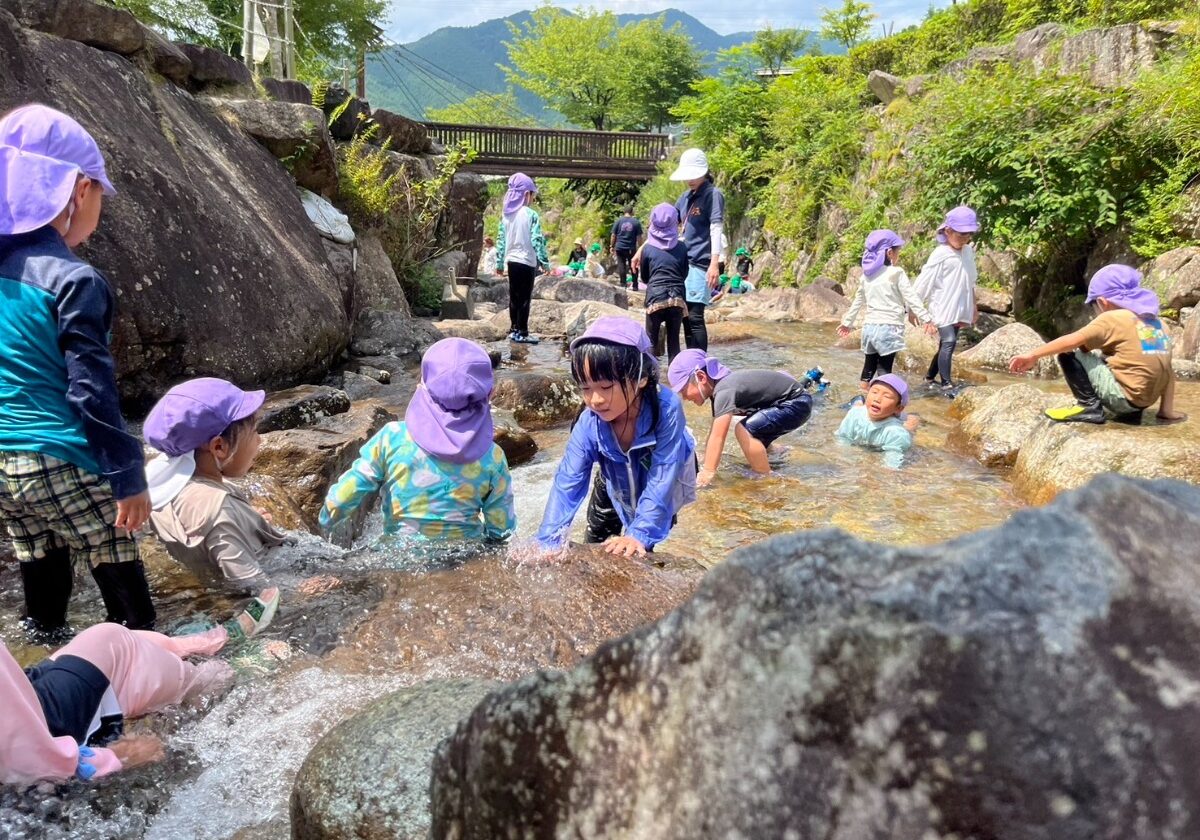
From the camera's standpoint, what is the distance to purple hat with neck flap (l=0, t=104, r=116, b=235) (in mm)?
2434

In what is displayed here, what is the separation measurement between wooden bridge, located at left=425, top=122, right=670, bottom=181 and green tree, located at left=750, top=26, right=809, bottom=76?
9.04 meters

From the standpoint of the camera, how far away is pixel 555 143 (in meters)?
26.9

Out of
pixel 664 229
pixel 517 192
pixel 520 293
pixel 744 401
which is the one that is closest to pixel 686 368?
pixel 744 401

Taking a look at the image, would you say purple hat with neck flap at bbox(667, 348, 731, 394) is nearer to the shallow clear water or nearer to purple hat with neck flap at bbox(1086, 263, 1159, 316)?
the shallow clear water

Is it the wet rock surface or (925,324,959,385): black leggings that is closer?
the wet rock surface

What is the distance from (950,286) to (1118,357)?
315cm

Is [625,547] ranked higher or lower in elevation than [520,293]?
lower

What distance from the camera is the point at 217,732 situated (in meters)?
2.38

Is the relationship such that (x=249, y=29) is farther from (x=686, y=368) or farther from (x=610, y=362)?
(x=610, y=362)

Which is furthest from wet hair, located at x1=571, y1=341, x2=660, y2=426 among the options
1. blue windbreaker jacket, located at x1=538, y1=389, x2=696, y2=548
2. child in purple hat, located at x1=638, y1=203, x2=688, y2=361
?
child in purple hat, located at x1=638, y1=203, x2=688, y2=361

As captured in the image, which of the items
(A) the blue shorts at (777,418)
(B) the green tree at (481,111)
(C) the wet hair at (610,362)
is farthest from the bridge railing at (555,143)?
(B) the green tree at (481,111)

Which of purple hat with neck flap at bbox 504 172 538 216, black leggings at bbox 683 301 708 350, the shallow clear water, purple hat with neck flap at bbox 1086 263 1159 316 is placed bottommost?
the shallow clear water

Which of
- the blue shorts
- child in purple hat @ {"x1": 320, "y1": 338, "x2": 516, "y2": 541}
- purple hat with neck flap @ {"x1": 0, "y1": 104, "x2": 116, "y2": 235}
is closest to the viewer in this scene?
purple hat with neck flap @ {"x1": 0, "y1": 104, "x2": 116, "y2": 235}

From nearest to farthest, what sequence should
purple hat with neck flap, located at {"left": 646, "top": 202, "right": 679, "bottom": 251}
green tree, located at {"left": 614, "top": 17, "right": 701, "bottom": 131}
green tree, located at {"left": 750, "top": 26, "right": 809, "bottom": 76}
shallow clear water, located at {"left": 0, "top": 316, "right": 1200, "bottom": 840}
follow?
1. shallow clear water, located at {"left": 0, "top": 316, "right": 1200, "bottom": 840}
2. purple hat with neck flap, located at {"left": 646, "top": 202, "right": 679, "bottom": 251}
3. green tree, located at {"left": 750, "top": 26, "right": 809, "bottom": 76}
4. green tree, located at {"left": 614, "top": 17, "right": 701, "bottom": 131}
